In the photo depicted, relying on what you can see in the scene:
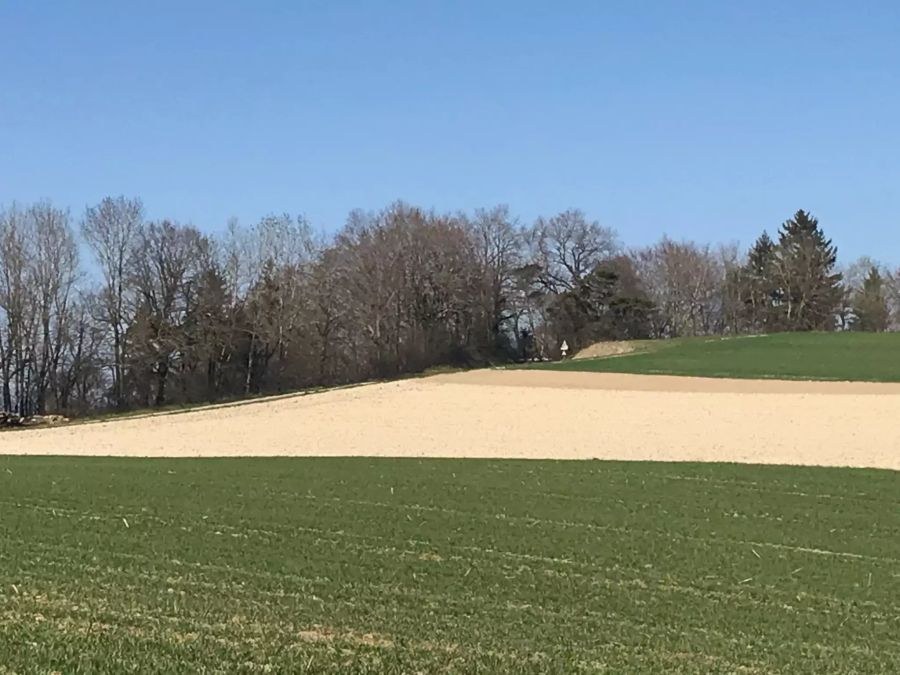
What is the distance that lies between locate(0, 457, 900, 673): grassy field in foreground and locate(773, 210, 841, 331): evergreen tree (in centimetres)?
8337

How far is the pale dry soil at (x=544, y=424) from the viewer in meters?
25.3

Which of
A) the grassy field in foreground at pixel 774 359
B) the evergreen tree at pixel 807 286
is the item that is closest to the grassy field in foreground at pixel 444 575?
the grassy field in foreground at pixel 774 359

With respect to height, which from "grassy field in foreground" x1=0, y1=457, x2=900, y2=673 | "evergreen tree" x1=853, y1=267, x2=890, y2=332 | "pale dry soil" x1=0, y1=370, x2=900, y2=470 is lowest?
"grassy field in foreground" x1=0, y1=457, x2=900, y2=673

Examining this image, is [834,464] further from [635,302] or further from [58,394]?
[635,302]

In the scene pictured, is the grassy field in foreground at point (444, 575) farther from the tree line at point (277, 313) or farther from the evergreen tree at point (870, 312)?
the evergreen tree at point (870, 312)

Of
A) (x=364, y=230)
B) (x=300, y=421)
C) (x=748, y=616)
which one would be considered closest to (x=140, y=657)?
(x=748, y=616)

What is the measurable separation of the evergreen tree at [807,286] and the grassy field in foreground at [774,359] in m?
30.8

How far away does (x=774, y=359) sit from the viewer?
51.9 meters

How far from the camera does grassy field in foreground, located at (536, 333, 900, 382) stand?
46.6 meters

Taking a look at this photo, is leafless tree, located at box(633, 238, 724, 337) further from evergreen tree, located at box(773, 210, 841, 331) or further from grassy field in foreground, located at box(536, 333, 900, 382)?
grassy field in foreground, located at box(536, 333, 900, 382)

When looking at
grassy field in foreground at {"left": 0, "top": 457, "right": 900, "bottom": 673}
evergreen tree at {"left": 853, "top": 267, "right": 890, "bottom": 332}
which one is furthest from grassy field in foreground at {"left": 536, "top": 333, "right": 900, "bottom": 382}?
evergreen tree at {"left": 853, "top": 267, "right": 890, "bottom": 332}

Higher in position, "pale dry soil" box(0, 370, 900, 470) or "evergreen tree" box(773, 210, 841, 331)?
"evergreen tree" box(773, 210, 841, 331)

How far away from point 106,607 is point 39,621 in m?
0.65

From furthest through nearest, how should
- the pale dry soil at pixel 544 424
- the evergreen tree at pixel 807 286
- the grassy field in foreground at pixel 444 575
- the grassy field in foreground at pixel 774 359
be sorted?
the evergreen tree at pixel 807 286, the grassy field in foreground at pixel 774 359, the pale dry soil at pixel 544 424, the grassy field in foreground at pixel 444 575
